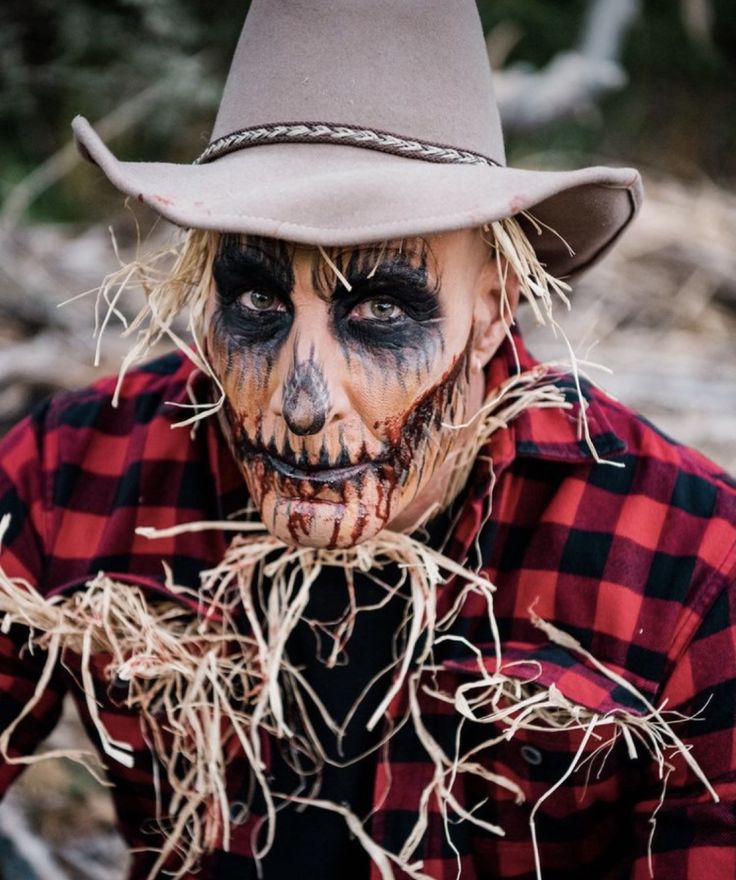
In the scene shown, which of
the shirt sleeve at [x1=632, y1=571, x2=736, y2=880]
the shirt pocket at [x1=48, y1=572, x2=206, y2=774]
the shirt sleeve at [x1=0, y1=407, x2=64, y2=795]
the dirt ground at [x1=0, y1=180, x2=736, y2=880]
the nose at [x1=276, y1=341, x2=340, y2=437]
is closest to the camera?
the nose at [x1=276, y1=341, x2=340, y2=437]

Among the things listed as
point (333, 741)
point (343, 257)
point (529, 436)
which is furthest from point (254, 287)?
point (333, 741)

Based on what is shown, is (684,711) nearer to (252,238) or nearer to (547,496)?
(547,496)

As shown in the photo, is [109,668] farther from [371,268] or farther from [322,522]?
[371,268]

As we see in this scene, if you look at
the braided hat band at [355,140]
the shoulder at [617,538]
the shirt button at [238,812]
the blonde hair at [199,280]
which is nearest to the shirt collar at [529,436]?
the shoulder at [617,538]

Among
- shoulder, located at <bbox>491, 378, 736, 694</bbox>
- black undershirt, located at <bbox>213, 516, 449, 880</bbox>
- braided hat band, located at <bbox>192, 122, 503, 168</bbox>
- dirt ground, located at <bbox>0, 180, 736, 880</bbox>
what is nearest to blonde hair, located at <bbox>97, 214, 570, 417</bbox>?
braided hat band, located at <bbox>192, 122, 503, 168</bbox>

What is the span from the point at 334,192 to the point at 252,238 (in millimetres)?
181

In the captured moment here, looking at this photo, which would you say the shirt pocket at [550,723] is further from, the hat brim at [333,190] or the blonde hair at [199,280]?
the hat brim at [333,190]

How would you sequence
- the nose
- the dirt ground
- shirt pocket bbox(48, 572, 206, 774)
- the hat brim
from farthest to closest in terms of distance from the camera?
the dirt ground < shirt pocket bbox(48, 572, 206, 774) < the nose < the hat brim

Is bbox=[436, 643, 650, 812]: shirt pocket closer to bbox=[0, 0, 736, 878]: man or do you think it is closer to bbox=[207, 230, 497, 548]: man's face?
bbox=[0, 0, 736, 878]: man

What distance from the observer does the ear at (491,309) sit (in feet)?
5.06

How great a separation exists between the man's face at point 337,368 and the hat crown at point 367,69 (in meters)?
0.16

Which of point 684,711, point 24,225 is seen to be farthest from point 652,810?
point 24,225

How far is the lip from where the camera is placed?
1.38 metres

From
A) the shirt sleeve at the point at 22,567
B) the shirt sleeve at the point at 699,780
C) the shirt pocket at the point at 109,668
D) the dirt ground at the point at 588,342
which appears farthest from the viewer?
the dirt ground at the point at 588,342
